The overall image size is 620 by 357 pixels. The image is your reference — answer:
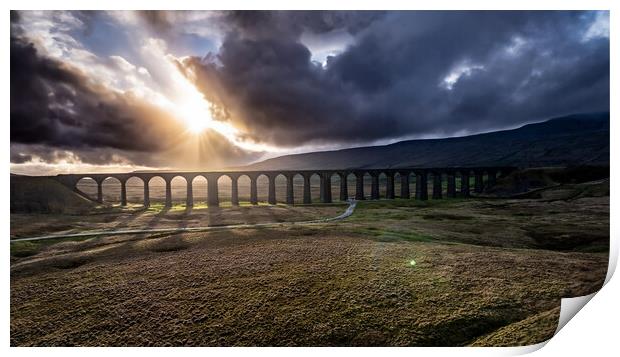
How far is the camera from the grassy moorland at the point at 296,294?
15.4 metres

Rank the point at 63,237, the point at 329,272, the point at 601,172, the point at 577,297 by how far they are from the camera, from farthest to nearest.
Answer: the point at 601,172, the point at 63,237, the point at 329,272, the point at 577,297

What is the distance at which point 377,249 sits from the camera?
2728cm

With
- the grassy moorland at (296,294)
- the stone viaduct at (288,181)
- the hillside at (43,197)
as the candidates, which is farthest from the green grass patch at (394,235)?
the hillside at (43,197)

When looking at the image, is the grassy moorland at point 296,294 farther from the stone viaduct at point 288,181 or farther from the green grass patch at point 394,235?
the stone viaduct at point 288,181

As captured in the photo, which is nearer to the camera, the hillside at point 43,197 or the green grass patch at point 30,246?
the green grass patch at point 30,246

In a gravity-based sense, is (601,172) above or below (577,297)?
above

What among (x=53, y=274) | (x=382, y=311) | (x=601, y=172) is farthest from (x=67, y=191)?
(x=601, y=172)

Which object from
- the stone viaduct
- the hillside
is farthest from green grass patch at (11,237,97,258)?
the stone viaduct

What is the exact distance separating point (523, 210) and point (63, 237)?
3342 inches

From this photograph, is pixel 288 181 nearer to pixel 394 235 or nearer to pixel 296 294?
pixel 394 235

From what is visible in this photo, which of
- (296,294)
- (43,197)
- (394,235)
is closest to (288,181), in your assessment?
(43,197)

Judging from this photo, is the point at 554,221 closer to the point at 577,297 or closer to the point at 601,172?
the point at 577,297

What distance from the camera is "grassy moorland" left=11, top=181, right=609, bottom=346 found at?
15383 millimetres

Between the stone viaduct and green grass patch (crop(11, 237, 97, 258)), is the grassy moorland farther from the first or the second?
the stone viaduct
